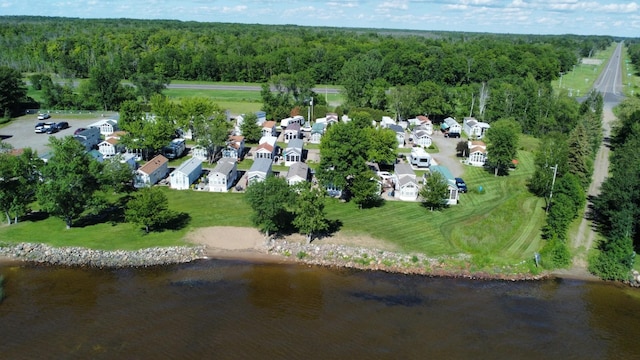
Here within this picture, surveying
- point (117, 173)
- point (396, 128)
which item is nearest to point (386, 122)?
point (396, 128)

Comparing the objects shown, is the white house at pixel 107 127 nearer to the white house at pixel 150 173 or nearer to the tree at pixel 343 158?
the white house at pixel 150 173

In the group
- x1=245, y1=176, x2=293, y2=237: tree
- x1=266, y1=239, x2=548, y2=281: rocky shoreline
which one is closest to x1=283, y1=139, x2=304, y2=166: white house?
x1=245, y1=176, x2=293, y2=237: tree

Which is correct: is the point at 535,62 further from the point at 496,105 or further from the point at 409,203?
the point at 409,203

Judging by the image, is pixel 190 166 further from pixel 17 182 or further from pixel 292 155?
pixel 17 182

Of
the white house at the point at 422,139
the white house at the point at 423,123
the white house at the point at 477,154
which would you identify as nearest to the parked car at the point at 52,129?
the white house at the point at 422,139

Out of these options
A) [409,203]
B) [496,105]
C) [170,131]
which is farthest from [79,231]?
[496,105]
